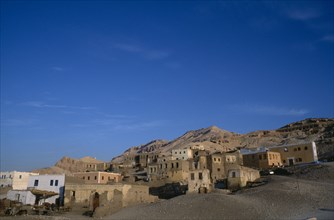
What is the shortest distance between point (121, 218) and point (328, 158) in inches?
1636

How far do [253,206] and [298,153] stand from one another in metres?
29.8

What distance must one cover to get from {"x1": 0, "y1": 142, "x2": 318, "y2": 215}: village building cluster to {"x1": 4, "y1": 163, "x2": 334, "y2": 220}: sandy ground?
290 centimetres

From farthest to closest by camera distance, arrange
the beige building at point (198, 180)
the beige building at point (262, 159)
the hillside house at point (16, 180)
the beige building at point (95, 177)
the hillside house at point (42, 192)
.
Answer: the beige building at point (262, 159) → the hillside house at point (16, 180) → the beige building at point (95, 177) → the hillside house at point (42, 192) → the beige building at point (198, 180)

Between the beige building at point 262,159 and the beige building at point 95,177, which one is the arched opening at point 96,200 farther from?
the beige building at point 262,159

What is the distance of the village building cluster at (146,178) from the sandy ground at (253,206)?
290 cm

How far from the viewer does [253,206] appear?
35219 millimetres

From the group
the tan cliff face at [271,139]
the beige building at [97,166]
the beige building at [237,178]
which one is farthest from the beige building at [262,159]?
the beige building at [97,166]

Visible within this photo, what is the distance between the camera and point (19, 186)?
5575cm

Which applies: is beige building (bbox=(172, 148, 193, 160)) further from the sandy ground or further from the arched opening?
the arched opening

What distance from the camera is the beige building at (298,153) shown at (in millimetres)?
59469

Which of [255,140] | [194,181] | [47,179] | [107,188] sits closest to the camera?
[107,188]

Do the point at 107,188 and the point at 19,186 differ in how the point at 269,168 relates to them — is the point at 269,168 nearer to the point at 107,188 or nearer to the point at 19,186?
the point at 107,188

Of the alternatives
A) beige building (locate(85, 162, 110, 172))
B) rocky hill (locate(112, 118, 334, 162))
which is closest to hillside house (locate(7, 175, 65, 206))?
beige building (locate(85, 162, 110, 172))

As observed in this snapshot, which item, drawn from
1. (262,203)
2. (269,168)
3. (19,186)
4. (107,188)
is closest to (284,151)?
(269,168)
